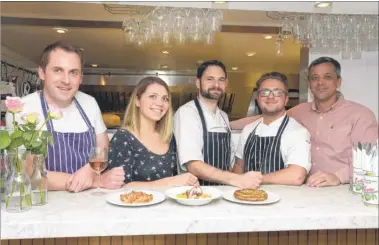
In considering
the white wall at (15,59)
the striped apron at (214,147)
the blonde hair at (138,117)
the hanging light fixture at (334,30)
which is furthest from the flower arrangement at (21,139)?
the white wall at (15,59)

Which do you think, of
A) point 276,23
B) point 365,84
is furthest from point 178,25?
point 365,84

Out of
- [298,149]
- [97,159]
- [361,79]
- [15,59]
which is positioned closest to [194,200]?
[97,159]

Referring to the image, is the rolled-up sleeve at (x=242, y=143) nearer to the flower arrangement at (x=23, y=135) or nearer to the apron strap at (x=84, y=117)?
the apron strap at (x=84, y=117)

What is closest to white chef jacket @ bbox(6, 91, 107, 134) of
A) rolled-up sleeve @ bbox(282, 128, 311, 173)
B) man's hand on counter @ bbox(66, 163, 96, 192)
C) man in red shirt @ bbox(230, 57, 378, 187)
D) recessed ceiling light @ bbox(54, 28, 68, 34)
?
man's hand on counter @ bbox(66, 163, 96, 192)

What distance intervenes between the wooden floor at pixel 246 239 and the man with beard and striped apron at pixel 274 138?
17.9 inches

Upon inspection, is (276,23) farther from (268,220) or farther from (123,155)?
(268,220)

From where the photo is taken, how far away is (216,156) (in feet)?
6.79

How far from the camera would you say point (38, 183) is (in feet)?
4.28

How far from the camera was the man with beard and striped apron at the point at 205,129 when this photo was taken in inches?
75.3

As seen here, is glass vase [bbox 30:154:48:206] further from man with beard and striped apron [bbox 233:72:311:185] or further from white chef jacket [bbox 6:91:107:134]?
man with beard and striped apron [bbox 233:72:311:185]

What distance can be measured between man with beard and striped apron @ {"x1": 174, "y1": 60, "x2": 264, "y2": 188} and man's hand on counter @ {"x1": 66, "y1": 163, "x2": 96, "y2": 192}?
52 centimetres

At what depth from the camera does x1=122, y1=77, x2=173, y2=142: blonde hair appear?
1.87m

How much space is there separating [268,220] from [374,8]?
92 centimetres

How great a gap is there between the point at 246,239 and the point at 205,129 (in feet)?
2.56
